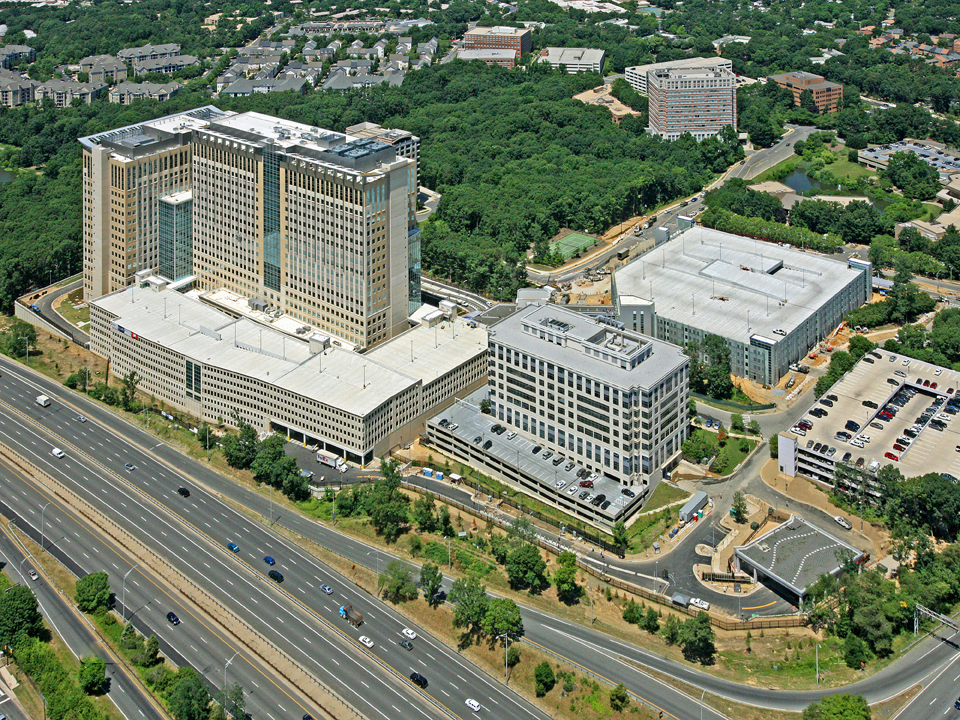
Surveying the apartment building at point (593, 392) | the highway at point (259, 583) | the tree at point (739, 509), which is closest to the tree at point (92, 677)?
the highway at point (259, 583)

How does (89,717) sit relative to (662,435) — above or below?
below

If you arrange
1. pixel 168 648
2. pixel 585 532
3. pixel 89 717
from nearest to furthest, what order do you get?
pixel 89 717, pixel 168 648, pixel 585 532

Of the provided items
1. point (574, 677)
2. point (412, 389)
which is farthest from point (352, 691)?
point (412, 389)

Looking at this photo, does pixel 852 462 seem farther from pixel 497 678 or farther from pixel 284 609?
pixel 284 609

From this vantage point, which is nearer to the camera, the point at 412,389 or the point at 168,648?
the point at 168,648

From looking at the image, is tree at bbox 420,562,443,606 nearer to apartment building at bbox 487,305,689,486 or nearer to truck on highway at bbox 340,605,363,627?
truck on highway at bbox 340,605,363,627

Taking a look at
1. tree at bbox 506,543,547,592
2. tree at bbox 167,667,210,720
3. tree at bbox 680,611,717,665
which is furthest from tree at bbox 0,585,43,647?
A: tree at bbox 680,611,717,665

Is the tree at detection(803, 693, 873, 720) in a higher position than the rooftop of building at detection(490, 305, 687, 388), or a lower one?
lower
